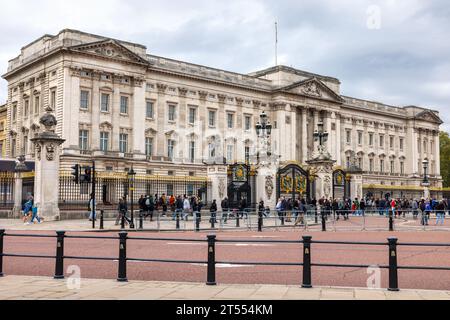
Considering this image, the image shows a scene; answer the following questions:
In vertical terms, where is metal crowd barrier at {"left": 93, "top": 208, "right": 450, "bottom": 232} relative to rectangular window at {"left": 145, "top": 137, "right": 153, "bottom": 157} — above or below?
below

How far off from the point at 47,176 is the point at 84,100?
27.8 meters

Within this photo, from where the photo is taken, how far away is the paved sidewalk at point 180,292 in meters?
8.39

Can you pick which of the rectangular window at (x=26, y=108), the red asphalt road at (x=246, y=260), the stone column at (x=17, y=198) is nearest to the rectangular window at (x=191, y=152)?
the rectangular window at (x=26, y=108)

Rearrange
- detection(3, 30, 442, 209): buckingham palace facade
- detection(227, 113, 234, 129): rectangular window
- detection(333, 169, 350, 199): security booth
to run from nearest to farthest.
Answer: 1. detection(333, 169, 350, 199): security booth
2. detection(3, 30, 442, 209): buckingham palace facade
3. detection(227, 113, 234, 129): rectangular window

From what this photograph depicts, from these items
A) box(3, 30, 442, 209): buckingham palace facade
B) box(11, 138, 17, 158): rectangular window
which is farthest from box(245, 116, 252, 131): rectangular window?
box(11, 138, 17, 158): rectangular window

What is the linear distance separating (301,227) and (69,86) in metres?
34.2

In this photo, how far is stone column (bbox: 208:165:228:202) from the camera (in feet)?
113

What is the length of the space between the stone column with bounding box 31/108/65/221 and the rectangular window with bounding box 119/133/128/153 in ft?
94.2

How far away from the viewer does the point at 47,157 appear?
1193 inches

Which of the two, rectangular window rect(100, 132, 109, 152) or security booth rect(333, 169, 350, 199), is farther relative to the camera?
rectangular window rect(100, 132, 109, 152)

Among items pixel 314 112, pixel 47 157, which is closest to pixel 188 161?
pixel 314 112

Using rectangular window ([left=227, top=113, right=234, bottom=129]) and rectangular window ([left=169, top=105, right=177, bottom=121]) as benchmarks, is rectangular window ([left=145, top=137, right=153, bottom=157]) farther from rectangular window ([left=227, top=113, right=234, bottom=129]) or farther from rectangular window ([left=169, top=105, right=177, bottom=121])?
rectangular window ([left=227, top=113, right=234, bottom=129])

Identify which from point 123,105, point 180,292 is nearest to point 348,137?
point 123,105
